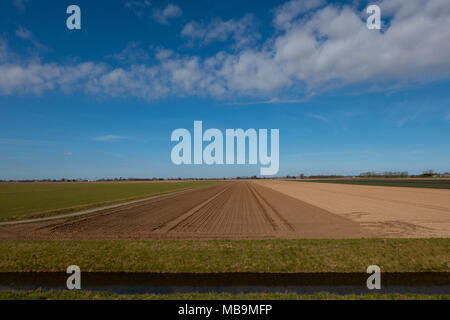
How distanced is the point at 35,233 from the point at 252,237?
18.0 metres

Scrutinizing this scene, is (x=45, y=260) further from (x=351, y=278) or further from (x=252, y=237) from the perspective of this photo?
(x=351, y=278)

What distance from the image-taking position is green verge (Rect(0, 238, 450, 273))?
1354 centimetres

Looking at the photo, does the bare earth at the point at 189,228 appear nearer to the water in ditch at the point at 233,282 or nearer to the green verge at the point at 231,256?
the green verge at the point at 231,256

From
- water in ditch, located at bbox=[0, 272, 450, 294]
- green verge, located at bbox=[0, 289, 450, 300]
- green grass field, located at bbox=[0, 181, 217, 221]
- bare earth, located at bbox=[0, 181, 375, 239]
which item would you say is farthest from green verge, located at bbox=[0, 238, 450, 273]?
green grass field, located at bbox=[0, 181, 217, 221]

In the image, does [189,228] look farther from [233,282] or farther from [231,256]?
[233,282]

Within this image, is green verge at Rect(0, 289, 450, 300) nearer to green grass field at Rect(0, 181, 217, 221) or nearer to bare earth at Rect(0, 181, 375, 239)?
bare earth at Rect(0, 181, 375, 239)

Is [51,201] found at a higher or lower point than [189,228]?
lower

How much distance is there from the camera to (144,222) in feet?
80.1

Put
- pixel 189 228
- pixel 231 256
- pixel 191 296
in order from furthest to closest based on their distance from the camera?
pixel 189 228, pixel 231 256, pixel 191 296

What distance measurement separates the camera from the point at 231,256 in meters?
14.5

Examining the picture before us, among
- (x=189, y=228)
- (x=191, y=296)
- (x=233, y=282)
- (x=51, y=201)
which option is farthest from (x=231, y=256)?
(x=51, y=201)

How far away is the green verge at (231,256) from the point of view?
533 inches
